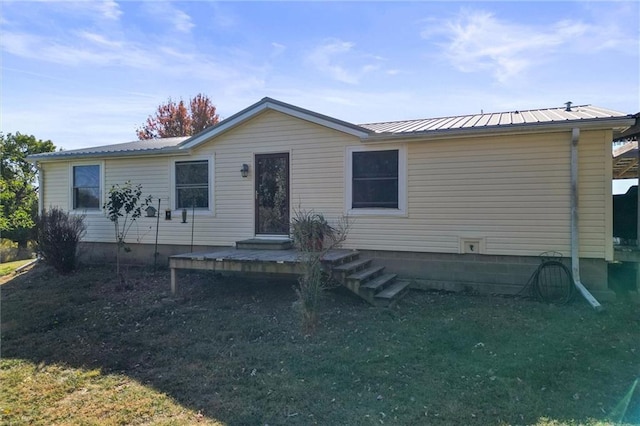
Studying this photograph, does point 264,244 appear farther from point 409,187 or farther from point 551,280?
point 551,280

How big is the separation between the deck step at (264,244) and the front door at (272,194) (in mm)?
415

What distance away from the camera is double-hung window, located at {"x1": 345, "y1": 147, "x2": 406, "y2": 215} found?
7518mm

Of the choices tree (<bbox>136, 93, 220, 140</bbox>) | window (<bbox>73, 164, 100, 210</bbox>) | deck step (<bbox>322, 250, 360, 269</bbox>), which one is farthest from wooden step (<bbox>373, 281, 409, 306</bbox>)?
tree (<bbox>136, 93, 220, 140</bbox>)

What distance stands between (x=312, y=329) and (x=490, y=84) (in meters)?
7.06

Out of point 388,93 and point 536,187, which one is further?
point 388,93

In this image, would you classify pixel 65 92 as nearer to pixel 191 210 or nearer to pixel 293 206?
pixel 191 210

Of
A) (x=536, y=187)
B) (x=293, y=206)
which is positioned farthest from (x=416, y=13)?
(x=293, y=206)

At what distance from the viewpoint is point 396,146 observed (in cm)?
752

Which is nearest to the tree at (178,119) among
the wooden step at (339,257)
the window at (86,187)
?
the window at (86,187)

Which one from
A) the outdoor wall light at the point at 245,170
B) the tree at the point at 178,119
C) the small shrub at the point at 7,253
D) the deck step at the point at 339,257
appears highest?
the tree at the point at 178,119

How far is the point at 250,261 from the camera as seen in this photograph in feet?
21.4

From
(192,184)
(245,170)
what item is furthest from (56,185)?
(245,170)

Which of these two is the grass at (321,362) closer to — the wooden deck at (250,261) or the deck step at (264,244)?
the wooden deck at (250,261)

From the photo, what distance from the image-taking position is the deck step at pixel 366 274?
6.13 metres
